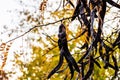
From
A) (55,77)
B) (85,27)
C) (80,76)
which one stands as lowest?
(55,77)

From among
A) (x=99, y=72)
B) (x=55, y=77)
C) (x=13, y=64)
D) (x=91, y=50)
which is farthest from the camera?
(x=13, y=64)

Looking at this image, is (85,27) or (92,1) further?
(85,27)

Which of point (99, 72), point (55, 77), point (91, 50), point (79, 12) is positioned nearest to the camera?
point (91, 50)

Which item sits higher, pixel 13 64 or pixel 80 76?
pixel 80 76

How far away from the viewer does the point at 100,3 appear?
4.19 ft

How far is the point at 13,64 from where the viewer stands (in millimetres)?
15812

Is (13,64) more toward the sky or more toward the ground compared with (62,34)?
more toward the ground

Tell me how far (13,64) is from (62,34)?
14.7 meters

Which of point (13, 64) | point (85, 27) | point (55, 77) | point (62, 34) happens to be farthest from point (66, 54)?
point (13, 64)

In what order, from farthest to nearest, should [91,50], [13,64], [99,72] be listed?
[13,64]
[99,72]
[91,50]

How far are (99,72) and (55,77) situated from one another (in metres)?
1.76

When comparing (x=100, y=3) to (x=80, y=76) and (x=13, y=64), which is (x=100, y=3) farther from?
(x=13, y=64)

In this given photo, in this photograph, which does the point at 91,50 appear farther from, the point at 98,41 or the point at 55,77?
the point at 55,77

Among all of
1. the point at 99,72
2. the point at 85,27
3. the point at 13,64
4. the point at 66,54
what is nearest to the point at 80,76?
the point at 66,54
